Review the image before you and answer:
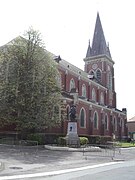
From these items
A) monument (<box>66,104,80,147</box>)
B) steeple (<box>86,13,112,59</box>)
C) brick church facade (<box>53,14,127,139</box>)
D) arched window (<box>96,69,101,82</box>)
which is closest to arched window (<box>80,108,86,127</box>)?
brick church facade (<box>53,14,127,139</box>)

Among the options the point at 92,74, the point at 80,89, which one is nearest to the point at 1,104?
→ the point at 80,89

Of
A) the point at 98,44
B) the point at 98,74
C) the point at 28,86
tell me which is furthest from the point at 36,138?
the point at 98,44

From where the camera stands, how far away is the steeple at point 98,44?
6397cm

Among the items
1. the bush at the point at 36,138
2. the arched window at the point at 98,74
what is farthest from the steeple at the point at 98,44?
the bush at the point at 36,138

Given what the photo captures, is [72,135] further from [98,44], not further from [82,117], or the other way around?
[98,44]

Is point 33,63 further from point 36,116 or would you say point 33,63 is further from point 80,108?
point 80,108

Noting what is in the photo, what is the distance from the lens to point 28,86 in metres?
30.5

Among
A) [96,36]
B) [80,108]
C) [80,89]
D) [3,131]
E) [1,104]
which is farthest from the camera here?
[96,36]

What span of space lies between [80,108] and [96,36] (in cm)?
2965

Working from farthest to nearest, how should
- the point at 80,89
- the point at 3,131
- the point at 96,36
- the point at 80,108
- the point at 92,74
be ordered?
the point at 96,36
the point at 92,74
the point at 80,89
the point at 80,108
the point at 3,131

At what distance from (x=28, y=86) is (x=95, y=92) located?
28.1 metres

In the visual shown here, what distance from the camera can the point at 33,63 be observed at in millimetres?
31328

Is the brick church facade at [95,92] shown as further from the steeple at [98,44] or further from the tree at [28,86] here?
the tree at [28,86]

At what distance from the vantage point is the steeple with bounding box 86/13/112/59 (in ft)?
210
